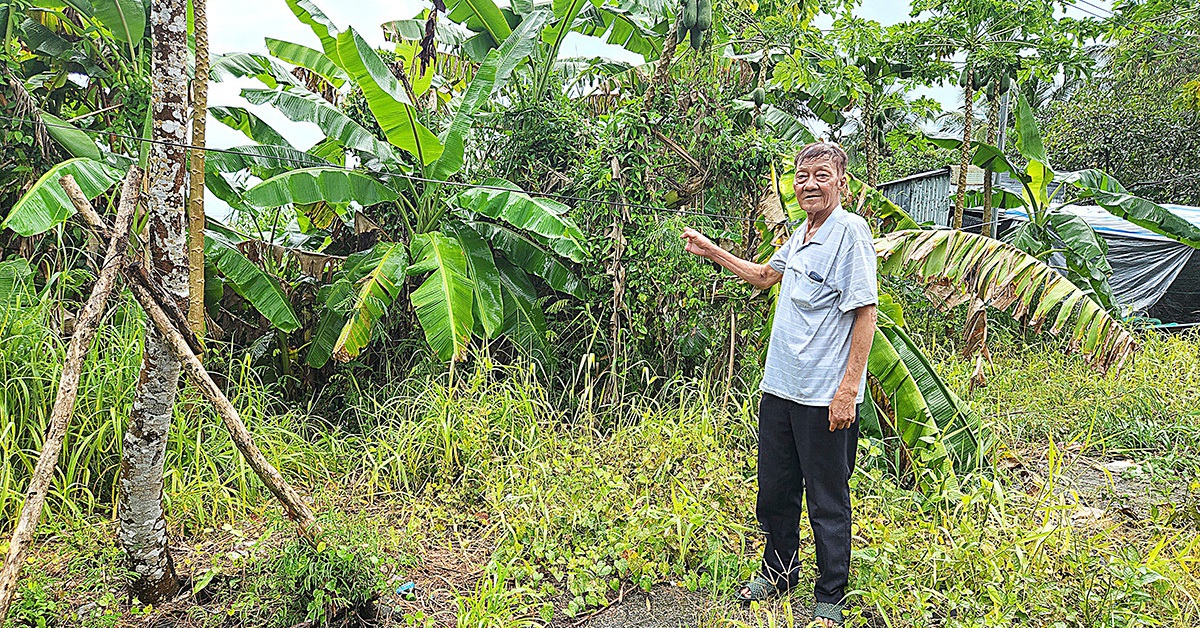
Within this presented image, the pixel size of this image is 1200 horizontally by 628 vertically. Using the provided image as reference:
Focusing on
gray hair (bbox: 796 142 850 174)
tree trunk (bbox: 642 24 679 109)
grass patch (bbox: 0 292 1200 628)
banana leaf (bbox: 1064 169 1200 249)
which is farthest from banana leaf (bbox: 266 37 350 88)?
banana leaf (bbox: 1064 169 1200 249)

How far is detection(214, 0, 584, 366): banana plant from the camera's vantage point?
4.64 m

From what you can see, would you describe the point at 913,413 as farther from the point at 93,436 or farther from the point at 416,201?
the point at 93,436

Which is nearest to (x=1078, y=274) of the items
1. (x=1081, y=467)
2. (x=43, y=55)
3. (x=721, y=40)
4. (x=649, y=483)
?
(x=1081, y=467)

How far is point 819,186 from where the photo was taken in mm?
2773

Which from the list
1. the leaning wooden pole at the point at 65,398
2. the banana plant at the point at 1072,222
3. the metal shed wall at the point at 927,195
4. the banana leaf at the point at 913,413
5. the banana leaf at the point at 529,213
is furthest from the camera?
the metal shed wall at the point at 927,195

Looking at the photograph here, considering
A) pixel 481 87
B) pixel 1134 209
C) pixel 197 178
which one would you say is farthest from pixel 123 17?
pixel 1134 209

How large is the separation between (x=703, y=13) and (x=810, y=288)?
9.60ft

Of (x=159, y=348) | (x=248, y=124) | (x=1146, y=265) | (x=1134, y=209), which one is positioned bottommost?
(x=159, y=348)

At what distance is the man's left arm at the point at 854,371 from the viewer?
269cm

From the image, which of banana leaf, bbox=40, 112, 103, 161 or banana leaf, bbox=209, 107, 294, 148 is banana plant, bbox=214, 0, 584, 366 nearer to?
banana leaf, bbox=209, 107, 294, 148

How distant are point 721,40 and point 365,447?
3826 mm

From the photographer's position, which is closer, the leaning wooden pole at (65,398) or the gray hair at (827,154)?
the leaning wooden pole at (65,398)

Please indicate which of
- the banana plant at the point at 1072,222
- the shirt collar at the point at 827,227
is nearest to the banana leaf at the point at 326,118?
the shirt collar at the point at 827,227

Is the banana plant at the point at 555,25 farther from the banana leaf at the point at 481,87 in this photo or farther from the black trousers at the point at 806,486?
the black trousers at the point at 806,486
